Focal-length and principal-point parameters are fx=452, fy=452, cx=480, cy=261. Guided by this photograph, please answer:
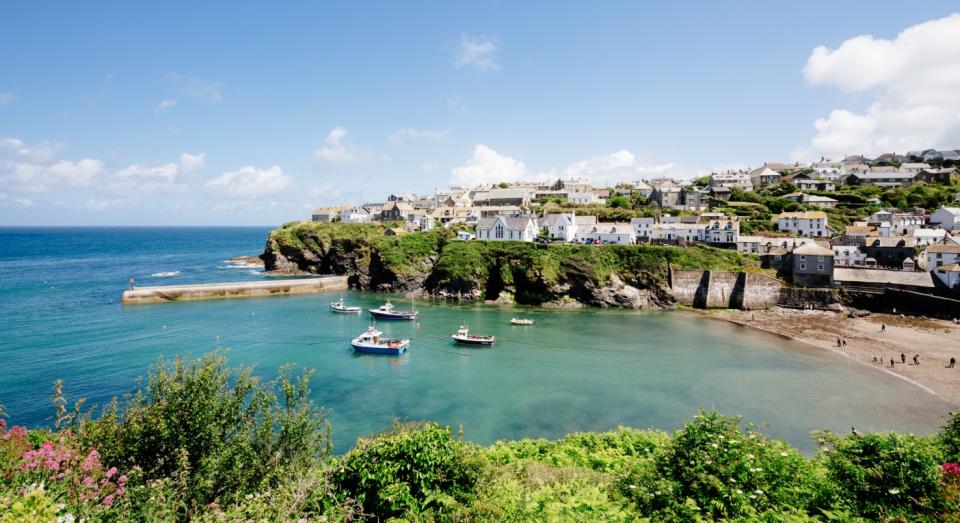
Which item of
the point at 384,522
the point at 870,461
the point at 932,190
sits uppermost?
the point at 932,190

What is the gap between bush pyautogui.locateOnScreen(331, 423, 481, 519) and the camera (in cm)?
1195

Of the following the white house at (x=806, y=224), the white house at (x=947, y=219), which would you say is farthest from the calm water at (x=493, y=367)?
the white house at (x=947, y=219)

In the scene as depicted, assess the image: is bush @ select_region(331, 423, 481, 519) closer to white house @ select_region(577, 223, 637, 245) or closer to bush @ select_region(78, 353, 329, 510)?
bush @ select_region(78, 353, 329, 510)

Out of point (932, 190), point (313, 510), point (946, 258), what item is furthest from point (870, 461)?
point (932, 190)

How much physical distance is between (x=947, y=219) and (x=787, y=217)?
23.5 meters

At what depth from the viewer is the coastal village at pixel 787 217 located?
6294 cm

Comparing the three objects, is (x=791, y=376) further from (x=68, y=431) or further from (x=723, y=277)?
(x=68, y=431)

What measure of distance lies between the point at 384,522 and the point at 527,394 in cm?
2492

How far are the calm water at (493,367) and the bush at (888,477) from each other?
15.8 metres

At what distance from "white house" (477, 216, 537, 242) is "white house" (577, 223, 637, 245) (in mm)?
9460

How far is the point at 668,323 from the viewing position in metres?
57.9

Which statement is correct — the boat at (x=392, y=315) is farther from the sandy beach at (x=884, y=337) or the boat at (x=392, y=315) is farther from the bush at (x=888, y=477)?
the bush at (x=888, y=477)

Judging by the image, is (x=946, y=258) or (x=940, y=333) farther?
(x=946, y=258)

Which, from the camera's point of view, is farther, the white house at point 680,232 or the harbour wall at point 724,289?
the white house at point 680,232
